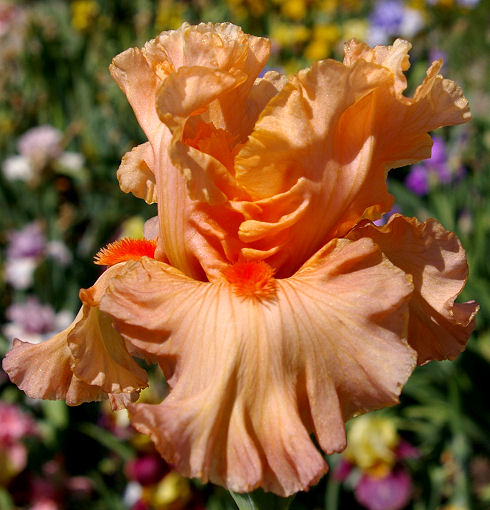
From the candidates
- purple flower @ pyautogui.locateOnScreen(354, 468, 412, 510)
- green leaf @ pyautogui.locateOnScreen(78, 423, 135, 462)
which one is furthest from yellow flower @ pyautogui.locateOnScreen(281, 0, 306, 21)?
purple flower @ pyautogui.locateOnScreen(354, 468, 412, 510)

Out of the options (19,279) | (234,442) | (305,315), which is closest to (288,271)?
(305,315)

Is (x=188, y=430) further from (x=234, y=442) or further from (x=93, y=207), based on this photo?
(x=93, y=207)

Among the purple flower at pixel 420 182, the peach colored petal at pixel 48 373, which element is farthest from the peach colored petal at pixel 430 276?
the purple flower at pixel 420 182

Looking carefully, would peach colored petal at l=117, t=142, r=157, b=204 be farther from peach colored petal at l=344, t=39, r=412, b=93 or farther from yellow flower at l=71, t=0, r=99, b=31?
yellow flower at l=71, t=0, r=99, b=31

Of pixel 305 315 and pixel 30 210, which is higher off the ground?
pixel 305 315

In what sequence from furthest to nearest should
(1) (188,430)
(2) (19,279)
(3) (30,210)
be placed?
(3) (30,210) → (2) (19,279) → (1) (188,430)

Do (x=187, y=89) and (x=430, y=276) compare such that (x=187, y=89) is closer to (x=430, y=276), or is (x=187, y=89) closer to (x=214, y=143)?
(x=214, y=143)
